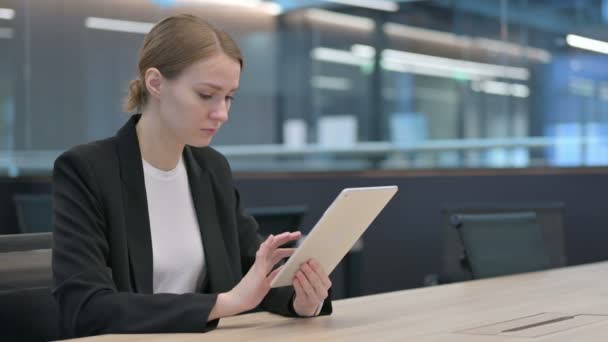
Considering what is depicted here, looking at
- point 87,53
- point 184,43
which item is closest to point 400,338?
point 184,43

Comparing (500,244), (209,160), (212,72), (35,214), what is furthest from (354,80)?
(212,72)

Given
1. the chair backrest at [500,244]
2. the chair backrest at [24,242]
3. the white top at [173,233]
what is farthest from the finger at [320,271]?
the chair backrest at [500,244]

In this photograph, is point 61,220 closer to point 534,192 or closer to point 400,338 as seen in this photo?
point 400,338

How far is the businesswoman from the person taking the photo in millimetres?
1924

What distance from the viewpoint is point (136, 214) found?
2.13 meters

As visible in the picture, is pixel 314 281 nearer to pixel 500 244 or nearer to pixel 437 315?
pixel 437 315

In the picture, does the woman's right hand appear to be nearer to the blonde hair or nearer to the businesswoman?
the businesswoman

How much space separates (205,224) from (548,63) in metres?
4.54

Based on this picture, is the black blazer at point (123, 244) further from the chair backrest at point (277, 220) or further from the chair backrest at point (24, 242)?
the chair backrest at point (277, 220)

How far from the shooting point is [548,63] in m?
6.34

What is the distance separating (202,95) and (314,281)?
19.2 inches

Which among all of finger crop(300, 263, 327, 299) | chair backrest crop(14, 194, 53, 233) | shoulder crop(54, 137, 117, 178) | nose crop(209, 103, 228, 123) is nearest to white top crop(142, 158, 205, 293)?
shoulder crop(54, 137, 117, 178)

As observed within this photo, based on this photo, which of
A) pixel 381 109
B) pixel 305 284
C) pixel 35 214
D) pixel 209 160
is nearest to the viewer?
pixel 305 284

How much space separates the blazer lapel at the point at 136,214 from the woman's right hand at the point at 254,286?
253 mm
